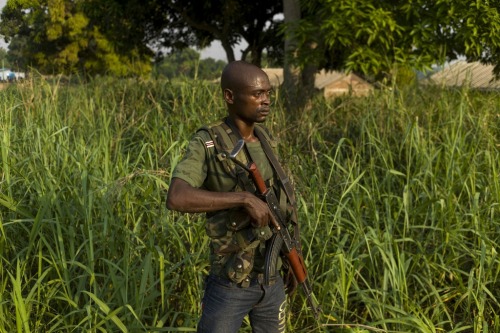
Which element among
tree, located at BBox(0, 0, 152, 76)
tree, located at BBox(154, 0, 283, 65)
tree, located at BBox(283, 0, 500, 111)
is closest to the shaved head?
tree, located at BBox(283, 0, 500, 111)

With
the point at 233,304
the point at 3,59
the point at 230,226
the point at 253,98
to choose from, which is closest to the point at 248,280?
the point at 233,304

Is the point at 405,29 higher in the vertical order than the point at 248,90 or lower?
higher

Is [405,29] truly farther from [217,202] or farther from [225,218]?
[217,202]

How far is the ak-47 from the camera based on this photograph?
6.48ft

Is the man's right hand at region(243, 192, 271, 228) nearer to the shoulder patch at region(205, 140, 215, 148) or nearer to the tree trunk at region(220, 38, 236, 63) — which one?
the shoulder patch at region(205, 140, 215, 148)

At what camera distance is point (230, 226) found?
6.77 feet

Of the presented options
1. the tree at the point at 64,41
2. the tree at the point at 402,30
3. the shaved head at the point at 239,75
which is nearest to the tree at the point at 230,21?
the tree at the point at 64,41

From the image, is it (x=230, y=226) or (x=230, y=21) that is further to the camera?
(x=230, y=21)

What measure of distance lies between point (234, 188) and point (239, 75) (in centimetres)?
38

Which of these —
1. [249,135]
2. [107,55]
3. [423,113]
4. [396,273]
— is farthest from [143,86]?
[107,55]

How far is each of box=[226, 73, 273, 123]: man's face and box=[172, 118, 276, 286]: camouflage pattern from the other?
97 millimetres

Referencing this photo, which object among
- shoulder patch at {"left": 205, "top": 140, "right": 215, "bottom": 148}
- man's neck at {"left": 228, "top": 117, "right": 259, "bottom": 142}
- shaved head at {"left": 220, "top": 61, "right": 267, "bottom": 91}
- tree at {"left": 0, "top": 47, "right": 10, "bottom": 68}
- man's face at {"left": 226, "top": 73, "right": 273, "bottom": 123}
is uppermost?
tree at {"left": 0, "top": 47, "right": 10, "bottom": 68}

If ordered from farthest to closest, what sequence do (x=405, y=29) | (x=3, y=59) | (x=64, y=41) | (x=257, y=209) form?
(x=64, y=41) → (x=405, y=29) → (x=3, y=59) → (x=257, y=209)

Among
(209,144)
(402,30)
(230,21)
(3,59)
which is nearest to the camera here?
(209,144)
